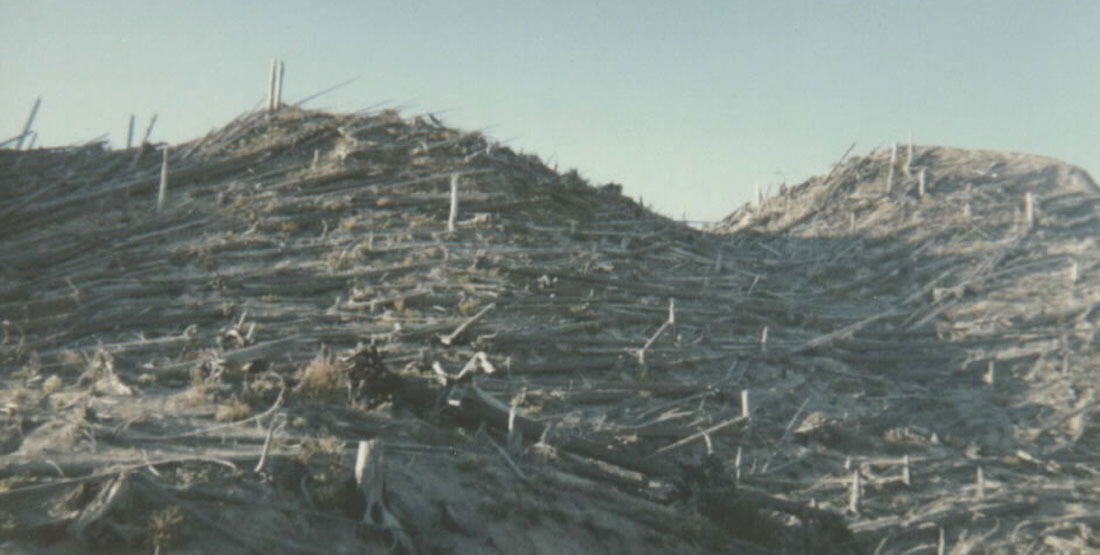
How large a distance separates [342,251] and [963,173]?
15491 millimetres

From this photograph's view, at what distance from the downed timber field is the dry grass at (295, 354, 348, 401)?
0.04 metres

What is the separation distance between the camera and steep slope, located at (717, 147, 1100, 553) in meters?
9.99

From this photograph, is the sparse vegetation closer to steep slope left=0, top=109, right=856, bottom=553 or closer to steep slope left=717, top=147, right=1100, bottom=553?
steep slope left=0, top=109, right=856, bottom=553

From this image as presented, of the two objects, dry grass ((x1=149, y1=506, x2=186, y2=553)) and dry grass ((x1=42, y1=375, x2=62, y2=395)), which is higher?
dry grass ((x1=42, y1=375, x2=62, y2=395))

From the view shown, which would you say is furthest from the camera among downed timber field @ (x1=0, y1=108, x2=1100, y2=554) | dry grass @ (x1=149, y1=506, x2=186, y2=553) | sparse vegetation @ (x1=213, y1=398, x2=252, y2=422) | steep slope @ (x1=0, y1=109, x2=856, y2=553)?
sparse vegetation @ (x1=213, y1=398, x2=252, y2=422)

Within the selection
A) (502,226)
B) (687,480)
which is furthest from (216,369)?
(502,226)

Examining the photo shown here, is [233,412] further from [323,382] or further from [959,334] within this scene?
[959,334]

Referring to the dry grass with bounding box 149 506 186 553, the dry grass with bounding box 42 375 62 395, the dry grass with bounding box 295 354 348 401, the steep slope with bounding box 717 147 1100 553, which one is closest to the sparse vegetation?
the dry grass with bounding box 295 354 348 401

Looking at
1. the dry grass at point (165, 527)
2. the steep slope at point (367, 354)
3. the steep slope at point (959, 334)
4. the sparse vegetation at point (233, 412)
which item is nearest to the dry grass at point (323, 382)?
the steep slope at point (367, 354)

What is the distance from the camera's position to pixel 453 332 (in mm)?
11031

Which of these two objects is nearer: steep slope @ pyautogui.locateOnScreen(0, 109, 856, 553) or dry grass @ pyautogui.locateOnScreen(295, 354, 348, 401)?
steep slope @ pyautogui.locateOnScreen(0, 109, 856, 553)

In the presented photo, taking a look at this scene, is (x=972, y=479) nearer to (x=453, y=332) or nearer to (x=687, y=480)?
(x=687, y=480)

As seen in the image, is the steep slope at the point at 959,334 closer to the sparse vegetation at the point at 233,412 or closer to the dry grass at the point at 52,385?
the sparse vegetation at the point at 233,412

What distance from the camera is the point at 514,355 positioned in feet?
36.6
